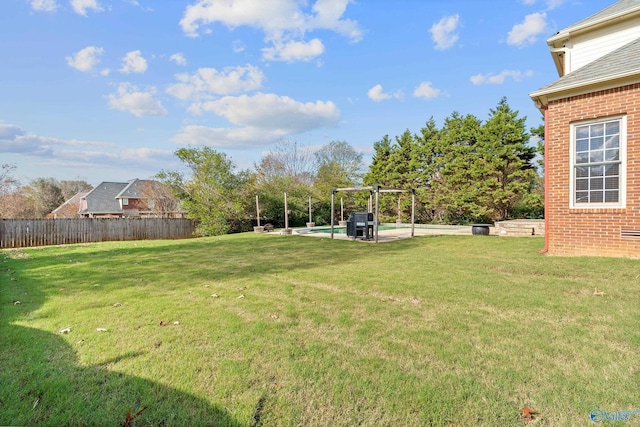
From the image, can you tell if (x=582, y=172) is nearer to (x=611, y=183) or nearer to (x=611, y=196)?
(x=611, y=183)

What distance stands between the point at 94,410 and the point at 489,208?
20962mm

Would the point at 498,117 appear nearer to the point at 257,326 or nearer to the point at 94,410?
the point at 257,326

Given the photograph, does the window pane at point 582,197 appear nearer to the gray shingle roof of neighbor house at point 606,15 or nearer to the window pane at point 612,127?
the window pane at point 612,127

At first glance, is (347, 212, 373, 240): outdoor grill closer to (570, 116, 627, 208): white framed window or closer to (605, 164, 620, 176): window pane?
(570, 116, 627, 208): white framed window

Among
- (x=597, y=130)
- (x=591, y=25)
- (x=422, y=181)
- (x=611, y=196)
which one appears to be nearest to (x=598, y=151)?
(x=597, y=130)

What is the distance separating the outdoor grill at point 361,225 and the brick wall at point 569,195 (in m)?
5.63

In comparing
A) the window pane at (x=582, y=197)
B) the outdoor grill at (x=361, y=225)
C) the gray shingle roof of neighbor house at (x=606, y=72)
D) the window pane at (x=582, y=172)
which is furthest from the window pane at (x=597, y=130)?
the outdoor grill at (x=361, y=225)

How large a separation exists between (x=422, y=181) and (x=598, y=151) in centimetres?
1596

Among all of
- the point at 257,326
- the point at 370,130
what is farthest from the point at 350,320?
the point at 370,130

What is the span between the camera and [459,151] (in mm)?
20250

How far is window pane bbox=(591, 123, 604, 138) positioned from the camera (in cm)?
667

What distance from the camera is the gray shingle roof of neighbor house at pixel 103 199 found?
32.7 metres

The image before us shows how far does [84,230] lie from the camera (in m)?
17.2

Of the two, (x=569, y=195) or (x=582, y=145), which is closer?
(x=582, y=145)
